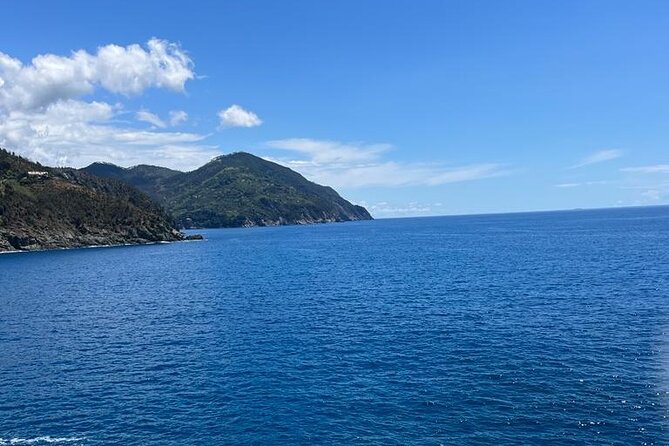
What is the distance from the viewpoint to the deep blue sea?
4716 centimetres

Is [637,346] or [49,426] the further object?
[637,346]

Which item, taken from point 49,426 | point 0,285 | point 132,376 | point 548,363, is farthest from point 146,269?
point 548,363

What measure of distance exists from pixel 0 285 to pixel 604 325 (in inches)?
6085

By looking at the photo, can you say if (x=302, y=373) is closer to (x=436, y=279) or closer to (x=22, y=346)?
(x=22, y=346)

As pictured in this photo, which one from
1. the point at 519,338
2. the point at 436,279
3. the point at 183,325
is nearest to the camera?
the point at 519,338

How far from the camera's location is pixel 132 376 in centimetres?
6206

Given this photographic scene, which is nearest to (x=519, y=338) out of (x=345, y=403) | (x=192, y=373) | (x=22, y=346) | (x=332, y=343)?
(x=332, y=343)

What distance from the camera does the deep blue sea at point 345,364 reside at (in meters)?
47.2

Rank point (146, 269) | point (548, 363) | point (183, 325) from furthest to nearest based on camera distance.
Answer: point (146, 269)
point (183, 325)
point (548, 363)

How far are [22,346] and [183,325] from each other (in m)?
24.9

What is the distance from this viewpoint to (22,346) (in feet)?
251

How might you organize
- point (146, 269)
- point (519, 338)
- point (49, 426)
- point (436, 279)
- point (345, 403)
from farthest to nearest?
point (146, 269) < point (436, 279) < point (519, 338) < point (345, 403) < point (49, 426)

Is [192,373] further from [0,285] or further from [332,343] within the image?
[0,285]

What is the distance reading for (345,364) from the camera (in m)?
64.2
